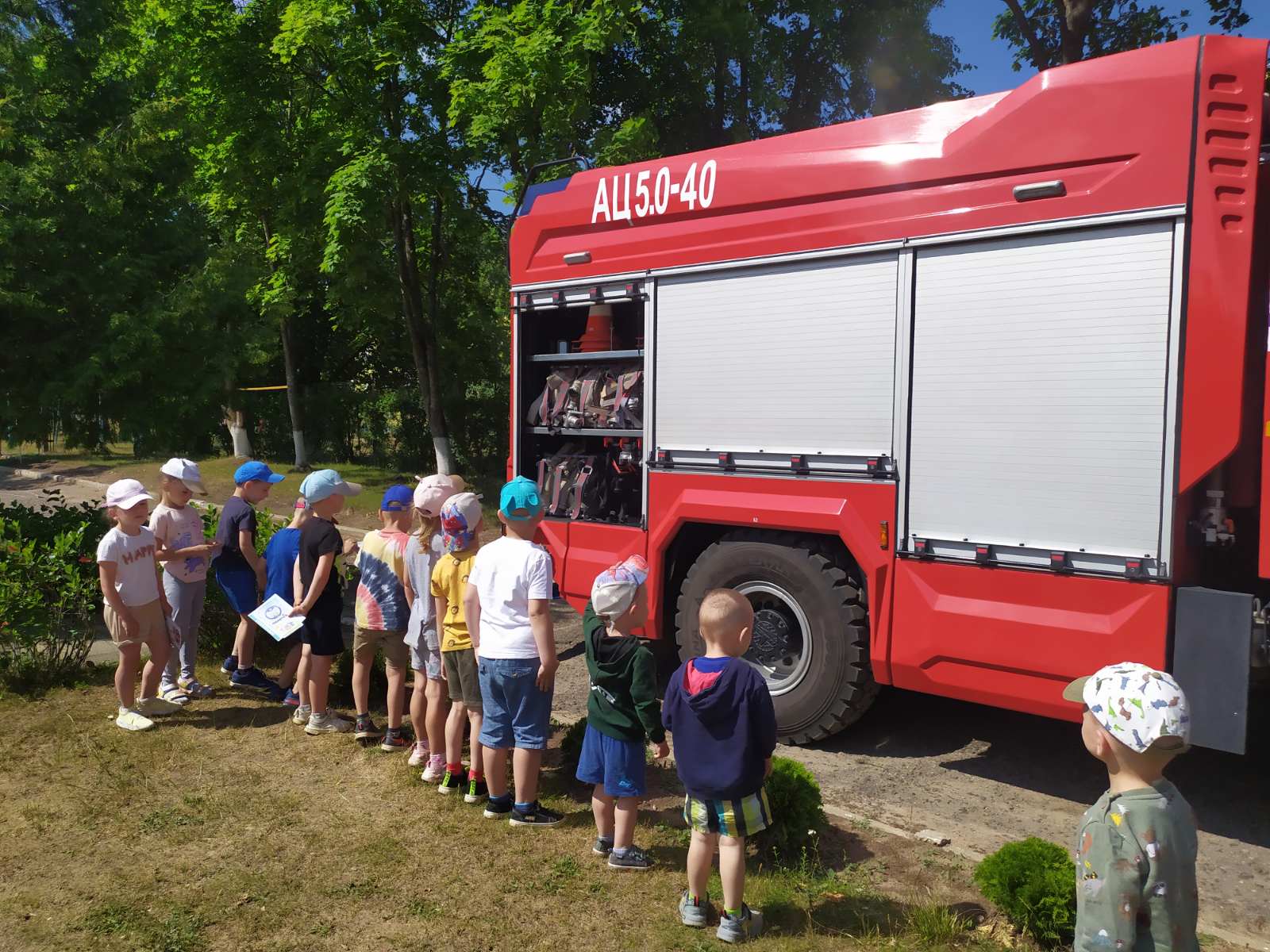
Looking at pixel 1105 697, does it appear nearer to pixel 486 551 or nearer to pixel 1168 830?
pixel 1168 830

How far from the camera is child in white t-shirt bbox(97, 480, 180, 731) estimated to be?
18.3 ft

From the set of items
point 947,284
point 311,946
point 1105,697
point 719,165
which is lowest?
point 311,946

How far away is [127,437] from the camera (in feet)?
28.0

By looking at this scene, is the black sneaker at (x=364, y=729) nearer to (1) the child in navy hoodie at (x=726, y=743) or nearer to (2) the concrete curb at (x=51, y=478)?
(1) the child in navy hoodie at (x=726, y=743)

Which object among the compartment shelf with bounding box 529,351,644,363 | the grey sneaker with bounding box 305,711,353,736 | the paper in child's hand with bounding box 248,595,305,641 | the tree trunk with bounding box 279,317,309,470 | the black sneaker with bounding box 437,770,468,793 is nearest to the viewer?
the black sneaker with bounding box 437,770,468,793

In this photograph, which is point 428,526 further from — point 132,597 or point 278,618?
point 132,597

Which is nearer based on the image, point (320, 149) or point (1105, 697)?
point (1105, 697)

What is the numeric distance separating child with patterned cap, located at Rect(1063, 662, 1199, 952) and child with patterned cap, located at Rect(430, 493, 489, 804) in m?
2.88

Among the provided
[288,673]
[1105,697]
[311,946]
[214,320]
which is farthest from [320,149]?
[1105,697]

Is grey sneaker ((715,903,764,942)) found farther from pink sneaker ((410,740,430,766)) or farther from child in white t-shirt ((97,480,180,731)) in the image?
child in white t-shirt ((97,480,180,731))

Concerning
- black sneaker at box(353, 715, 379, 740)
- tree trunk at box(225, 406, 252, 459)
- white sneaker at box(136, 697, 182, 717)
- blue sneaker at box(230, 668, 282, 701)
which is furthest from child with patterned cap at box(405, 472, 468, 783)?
tree trunk at box(225, 406, 252, 459)

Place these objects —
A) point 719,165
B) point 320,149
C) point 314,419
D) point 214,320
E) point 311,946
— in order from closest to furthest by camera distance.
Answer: point 311,946 < point 719,165 < point 214,320 < point 320,149 < point 314,419

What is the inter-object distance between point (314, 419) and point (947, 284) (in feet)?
76.2

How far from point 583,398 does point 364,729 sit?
2.59m
